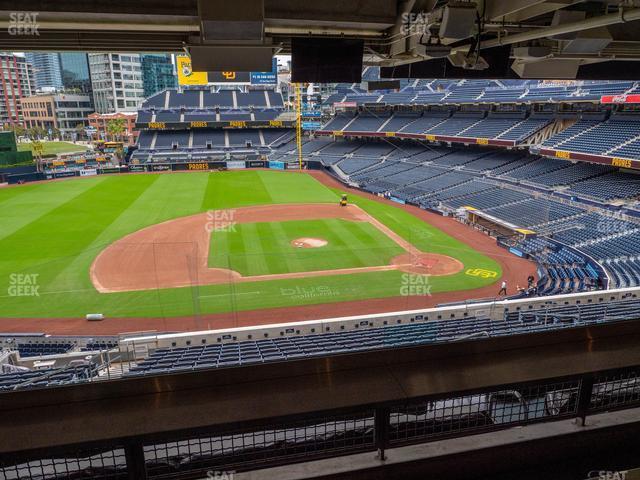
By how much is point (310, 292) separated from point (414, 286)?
3011 mm

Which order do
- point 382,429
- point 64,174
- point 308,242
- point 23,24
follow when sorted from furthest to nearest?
point 64,174
point 308,242
point 23,24
point 382,429

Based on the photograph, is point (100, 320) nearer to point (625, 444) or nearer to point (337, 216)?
point (625, 444)

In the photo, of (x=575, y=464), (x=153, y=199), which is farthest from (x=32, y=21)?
(x=153, y=199)

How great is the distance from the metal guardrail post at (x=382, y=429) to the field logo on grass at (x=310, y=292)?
10.3 meters

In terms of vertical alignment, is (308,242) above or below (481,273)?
above

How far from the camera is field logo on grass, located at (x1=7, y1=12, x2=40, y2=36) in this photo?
3.30 m

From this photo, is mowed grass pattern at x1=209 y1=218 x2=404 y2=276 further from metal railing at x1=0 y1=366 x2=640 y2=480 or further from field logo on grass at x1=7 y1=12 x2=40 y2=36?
metal railing at x1=0 y1=366 x2=640 y2=480


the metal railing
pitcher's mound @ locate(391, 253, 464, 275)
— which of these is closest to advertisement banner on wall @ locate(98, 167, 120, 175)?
pitcher's mound @ locate(391, 253, 464, 275)

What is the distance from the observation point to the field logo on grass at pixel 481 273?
1680 cm

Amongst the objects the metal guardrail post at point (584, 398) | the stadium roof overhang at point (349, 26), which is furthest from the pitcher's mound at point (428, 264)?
the metal guardrail post at point (584, 398)

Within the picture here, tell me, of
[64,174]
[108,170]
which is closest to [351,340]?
[64,174]

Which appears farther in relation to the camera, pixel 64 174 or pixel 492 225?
pixel 64 174

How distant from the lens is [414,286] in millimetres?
12969

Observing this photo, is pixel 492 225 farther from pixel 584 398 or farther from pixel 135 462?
pixel 135 462
